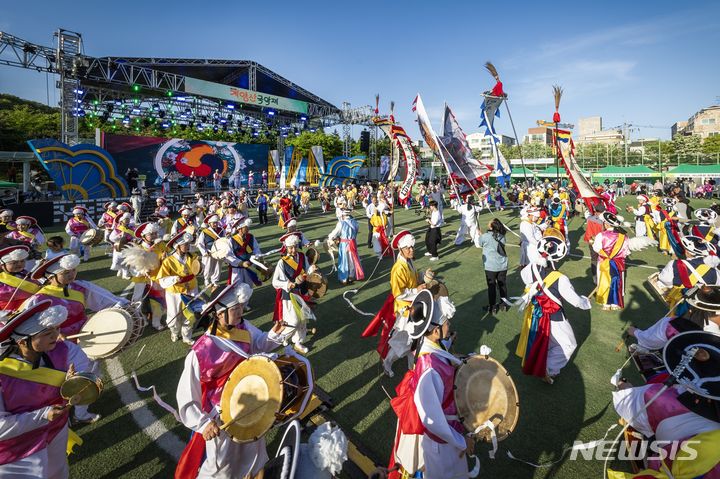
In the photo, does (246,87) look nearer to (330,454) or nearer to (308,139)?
(308,139)

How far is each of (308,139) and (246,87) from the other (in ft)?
41.7

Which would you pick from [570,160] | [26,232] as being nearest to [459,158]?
[570,160]

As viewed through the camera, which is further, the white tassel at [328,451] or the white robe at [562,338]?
the white robe at [562,338]

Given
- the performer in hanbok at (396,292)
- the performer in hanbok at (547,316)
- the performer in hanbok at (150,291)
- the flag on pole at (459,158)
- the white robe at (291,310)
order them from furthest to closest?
the flag on pole at (459,158) → the performer in hanbok at (150,291) → the white robe at (291,310) → the performer in hanbok at (396,292) → the performer in hanbok at (547,316)

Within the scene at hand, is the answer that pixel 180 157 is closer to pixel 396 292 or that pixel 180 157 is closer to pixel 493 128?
pixel 493 128

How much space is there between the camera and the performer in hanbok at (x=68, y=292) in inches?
161

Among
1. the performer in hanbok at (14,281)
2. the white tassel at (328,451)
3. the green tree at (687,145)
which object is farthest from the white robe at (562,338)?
the green tree at (687,145)

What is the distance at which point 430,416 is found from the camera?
2.36 metres

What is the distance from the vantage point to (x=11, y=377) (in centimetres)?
252

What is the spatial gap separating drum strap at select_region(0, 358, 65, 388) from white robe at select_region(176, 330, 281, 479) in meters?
0.99

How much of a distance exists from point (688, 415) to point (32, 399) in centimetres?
432

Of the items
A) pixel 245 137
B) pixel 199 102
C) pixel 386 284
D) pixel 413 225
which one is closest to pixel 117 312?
pixel 386 284

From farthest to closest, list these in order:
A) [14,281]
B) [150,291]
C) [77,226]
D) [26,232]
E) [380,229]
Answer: [380,229]
[77,226]
[26,232]
[150,291]
[14,281]

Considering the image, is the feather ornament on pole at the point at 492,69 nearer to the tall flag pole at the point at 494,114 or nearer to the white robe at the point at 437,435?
the tall flag pole at the point at 494,114
